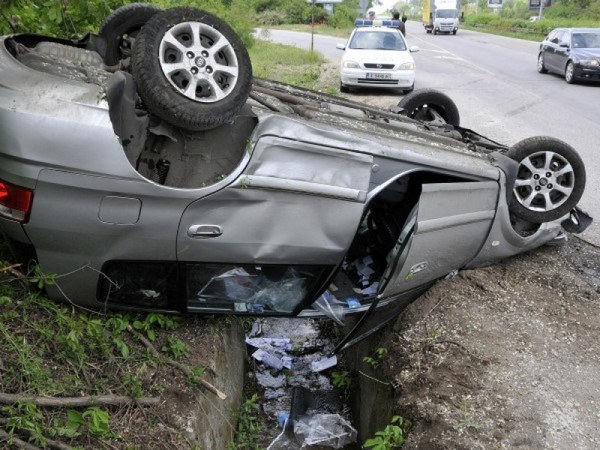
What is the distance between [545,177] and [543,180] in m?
0.03

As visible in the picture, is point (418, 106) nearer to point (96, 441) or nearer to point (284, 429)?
point (284, 429)

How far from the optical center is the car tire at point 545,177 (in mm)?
4934

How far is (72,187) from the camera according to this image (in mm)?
3402

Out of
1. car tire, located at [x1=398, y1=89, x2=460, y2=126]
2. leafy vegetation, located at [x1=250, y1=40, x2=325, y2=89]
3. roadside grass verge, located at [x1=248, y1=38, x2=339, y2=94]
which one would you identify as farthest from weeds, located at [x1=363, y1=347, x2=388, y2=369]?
leafy vegetation, located at [x1=250, y1=40, x2=325, y2=89]

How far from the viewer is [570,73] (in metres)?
17.0

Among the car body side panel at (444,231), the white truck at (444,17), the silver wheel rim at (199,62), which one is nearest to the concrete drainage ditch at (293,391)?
the car body side panel at (444,231)

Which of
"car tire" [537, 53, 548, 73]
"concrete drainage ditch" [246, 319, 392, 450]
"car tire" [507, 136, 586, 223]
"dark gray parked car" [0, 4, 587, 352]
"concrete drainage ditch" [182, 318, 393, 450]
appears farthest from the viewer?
"car tire" [537, 53, 548, 73]

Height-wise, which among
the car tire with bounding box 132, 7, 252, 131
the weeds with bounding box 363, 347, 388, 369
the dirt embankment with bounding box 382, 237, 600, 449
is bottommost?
the weeds with bounding box 363, 347, 388, 369

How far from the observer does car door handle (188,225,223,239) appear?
3623mm

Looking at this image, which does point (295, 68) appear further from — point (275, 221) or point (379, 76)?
point (275, 221)

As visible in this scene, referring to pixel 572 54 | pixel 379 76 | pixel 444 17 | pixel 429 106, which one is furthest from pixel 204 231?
pixel 444 17

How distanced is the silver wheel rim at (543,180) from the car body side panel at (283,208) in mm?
1711

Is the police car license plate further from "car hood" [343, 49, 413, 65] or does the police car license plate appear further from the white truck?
the white truck

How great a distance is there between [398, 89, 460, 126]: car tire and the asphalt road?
1.89 metres
